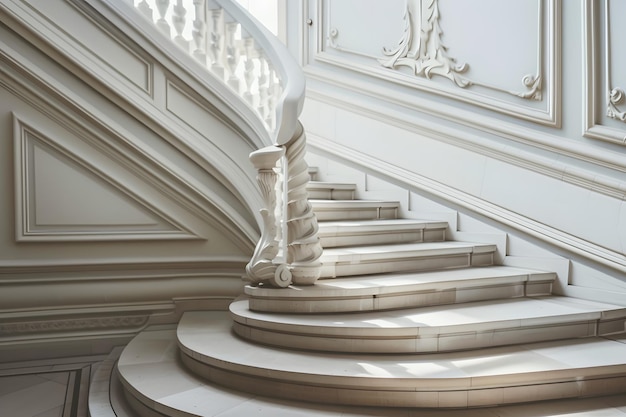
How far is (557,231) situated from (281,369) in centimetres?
192

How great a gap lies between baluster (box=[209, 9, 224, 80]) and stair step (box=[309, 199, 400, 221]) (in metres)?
1.02

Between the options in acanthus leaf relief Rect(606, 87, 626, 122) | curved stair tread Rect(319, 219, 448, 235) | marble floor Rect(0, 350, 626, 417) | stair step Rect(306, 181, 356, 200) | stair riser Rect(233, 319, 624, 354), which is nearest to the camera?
marble floor Rect(0, 350, 626, 417)

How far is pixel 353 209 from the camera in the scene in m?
3.71

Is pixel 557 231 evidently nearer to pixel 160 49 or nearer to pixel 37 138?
pixel 160 49

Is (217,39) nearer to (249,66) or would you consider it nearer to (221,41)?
(221,41)

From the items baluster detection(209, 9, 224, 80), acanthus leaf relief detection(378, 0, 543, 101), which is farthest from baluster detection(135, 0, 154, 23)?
acanthus leaf relief detection(378, 0, 543, 101)

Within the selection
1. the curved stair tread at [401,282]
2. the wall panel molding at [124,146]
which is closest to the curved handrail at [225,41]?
the wall panel molding at [124,146]

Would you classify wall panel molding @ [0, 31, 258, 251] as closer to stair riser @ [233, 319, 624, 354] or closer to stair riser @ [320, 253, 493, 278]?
stair riser @ [320, 253, 493, 278]

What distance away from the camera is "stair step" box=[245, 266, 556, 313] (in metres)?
2.59

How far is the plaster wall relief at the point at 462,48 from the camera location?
3.26 m

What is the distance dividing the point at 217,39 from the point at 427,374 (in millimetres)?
2368

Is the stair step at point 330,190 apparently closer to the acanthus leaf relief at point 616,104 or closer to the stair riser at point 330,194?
the stair riser at point 330,194

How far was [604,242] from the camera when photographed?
296cm

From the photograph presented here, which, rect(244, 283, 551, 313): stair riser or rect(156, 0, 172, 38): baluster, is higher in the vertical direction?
rect(156, 0, 172, 38): baluster
